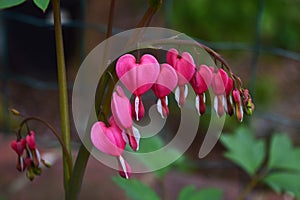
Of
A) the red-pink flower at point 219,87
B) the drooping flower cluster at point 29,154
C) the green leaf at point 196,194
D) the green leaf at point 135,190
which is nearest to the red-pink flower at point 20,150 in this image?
the drooping flower cluster at point 29,154

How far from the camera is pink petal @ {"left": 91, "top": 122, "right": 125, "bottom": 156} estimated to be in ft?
2.18

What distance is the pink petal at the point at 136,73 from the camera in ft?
2.17

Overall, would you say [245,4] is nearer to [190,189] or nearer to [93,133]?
[190,189]

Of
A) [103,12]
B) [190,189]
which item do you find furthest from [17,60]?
[190,189]

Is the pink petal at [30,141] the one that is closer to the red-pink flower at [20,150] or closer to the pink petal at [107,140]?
the red-pink flower at [20,150]

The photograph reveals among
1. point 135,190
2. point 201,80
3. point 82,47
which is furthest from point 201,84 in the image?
point 82,47

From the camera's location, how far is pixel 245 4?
9.05 feet

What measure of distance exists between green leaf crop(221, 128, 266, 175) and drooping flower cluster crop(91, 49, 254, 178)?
74 cm

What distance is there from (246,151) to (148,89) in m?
0.85

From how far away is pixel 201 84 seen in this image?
2.27 ft

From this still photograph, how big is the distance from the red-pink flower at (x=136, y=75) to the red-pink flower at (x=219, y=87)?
0.07m

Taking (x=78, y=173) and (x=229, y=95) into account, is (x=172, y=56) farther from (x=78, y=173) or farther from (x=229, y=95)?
(x=78, y=173)

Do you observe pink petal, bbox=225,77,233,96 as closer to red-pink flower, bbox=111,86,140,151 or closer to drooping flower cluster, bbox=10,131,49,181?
red-pink flower, bbox=111,86,140,151

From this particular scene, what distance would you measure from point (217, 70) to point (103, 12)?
99.6 inches
